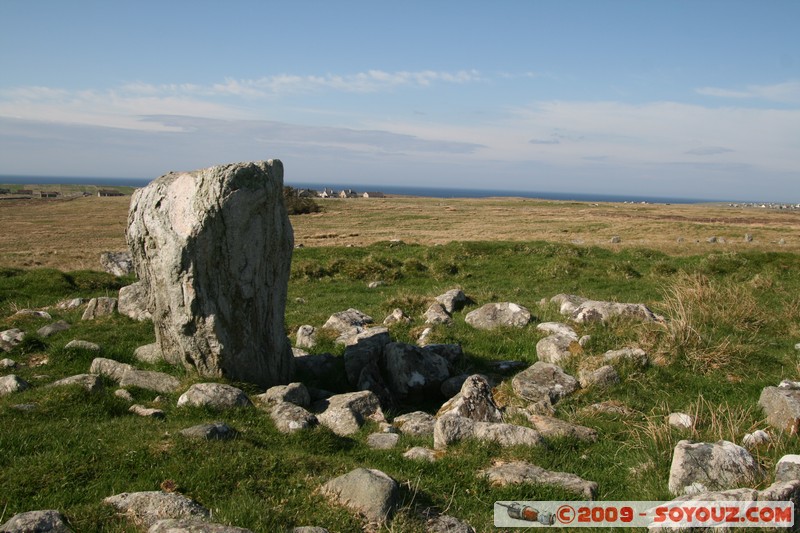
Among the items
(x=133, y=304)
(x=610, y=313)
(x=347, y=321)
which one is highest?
(x=610, y=313)

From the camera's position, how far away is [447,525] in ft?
20.9

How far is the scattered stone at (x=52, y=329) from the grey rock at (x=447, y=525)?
40.7ft

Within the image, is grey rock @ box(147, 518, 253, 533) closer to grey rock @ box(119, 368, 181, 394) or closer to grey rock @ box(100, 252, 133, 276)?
grey rock @ box(119, 368, 181, 394)

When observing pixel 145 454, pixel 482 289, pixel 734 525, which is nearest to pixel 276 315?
pixel 145 454

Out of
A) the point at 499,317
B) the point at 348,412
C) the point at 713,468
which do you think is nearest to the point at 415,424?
the point at 348,412

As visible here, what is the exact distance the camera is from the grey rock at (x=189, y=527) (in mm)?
5531

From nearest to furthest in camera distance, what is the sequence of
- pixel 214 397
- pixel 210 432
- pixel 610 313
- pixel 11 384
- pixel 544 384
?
pixel 210 432
pixel 214 397
pixel 11 384
pixel 544 384
pixel 610 313

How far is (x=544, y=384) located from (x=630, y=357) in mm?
2108

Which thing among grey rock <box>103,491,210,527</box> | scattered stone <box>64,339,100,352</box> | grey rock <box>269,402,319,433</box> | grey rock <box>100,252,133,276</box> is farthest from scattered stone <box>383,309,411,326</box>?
grey rock <box>100,252,133,276</box>

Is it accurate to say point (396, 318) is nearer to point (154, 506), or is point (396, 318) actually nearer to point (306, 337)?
point (306, 337)

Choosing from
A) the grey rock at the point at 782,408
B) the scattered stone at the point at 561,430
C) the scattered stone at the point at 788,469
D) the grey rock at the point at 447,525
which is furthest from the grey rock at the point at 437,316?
the grey rock at the point at 447,525

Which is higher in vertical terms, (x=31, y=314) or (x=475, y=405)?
(x=475, y=405)

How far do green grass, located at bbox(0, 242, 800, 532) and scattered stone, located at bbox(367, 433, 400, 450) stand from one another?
0.56 feet

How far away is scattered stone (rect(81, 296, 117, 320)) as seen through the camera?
55.4 feet
